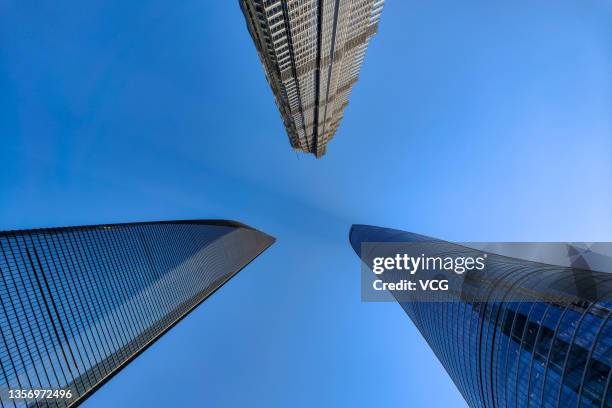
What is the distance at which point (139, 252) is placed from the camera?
479 feet

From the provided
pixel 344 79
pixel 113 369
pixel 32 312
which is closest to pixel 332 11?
pixel 344 79

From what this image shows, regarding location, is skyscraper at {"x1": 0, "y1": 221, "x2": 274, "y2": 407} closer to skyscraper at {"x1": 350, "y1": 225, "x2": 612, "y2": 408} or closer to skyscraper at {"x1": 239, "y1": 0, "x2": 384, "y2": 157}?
skyscraper at {"x1": 239, "y1": 0, "x2": 384, "y2": 157}

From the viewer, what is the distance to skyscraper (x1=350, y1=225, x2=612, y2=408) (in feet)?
152

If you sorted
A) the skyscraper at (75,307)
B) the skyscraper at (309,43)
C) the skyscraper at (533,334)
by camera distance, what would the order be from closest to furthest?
the skyscraper at (533,334)
the skyscraper at (75,307)
the skyscraper at (309,43)

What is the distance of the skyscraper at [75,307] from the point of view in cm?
7381

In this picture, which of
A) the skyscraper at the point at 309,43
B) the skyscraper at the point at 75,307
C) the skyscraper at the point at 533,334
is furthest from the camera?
the skyscraper at the point at 309,43

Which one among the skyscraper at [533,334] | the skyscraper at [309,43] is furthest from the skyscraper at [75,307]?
the skyscraper at [533,334]

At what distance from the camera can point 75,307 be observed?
9925 centimetres

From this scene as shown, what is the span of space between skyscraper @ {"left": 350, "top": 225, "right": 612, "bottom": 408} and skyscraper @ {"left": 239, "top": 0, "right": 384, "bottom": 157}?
8589 centimetres

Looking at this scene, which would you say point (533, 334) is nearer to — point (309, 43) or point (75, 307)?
point (309, 43)

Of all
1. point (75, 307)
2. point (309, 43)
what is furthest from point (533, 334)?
point (75, 307)

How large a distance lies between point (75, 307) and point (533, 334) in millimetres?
108704

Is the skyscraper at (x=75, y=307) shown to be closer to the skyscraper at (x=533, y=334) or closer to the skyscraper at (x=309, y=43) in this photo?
the skyscraper at (x=309, y=43)

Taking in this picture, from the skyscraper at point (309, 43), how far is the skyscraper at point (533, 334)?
8589cm
